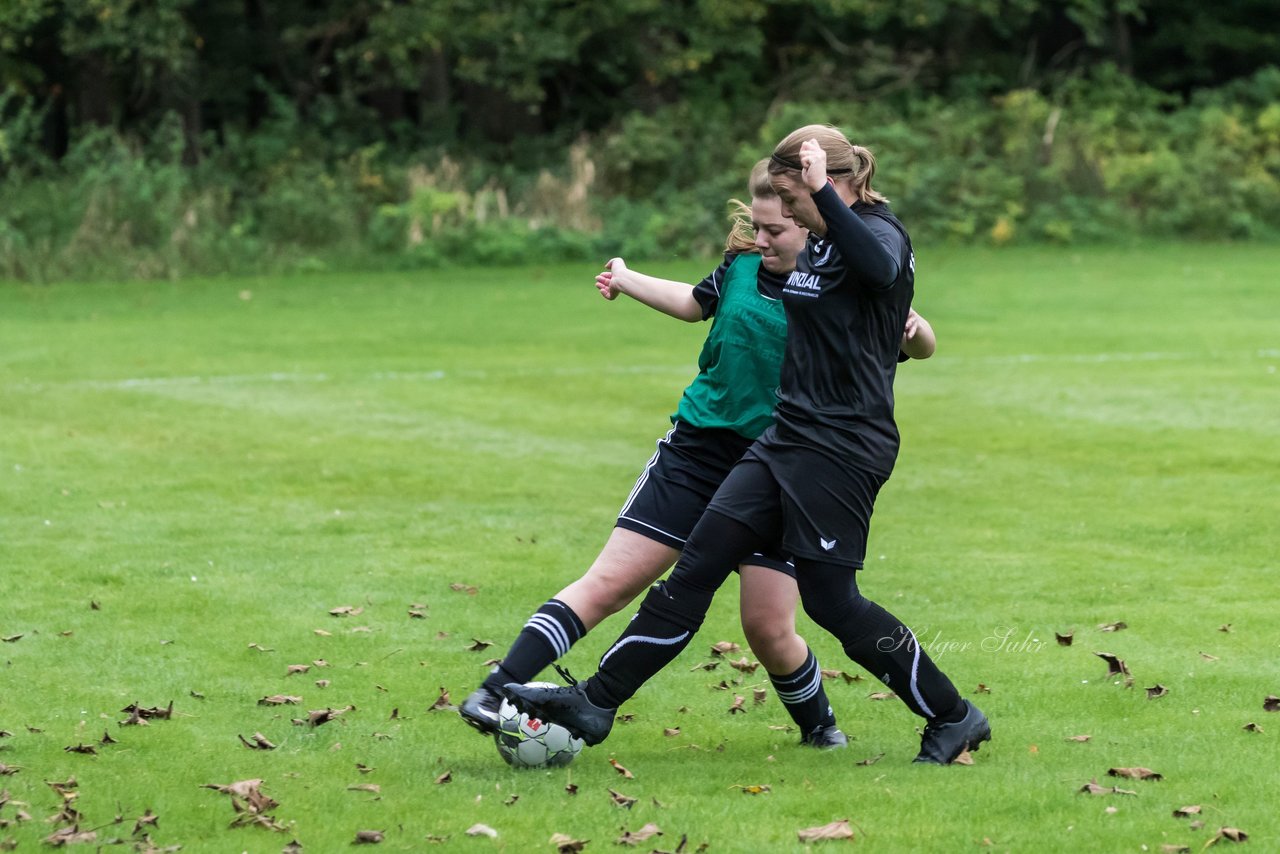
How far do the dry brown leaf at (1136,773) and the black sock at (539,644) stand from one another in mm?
1567

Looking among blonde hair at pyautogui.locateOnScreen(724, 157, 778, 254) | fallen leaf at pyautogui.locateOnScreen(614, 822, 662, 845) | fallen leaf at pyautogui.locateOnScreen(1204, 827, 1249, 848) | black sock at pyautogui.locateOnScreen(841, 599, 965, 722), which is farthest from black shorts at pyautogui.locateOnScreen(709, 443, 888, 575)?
fallen leaf at pyautogui.locateOnScreen(1204, 827, 1249, 848)

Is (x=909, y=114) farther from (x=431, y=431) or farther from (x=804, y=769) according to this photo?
(x=804, y=769)

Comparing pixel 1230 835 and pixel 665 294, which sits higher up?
pixel 665 294

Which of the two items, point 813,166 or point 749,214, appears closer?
point 813,166

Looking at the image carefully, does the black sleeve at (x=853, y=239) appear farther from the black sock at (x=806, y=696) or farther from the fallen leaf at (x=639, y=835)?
the fallen leaf at (x=639, y=835)

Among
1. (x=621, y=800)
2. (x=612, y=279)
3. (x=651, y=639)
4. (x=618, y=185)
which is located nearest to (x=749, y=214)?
(x=612, y=279)

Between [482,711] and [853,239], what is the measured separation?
1.69m

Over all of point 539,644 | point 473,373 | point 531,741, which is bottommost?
point 473,373

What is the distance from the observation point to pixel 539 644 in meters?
5.55

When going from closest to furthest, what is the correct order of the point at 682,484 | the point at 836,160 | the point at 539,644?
the point at 836,160 → the point at 539,644 → the point at 682,484

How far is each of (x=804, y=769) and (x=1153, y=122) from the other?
1089 inches

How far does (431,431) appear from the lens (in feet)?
43.2

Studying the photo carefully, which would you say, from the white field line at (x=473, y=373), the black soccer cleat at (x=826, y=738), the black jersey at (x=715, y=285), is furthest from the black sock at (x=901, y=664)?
the white field line at (x=473, y=373)

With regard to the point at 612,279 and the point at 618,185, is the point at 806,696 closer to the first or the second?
the point at 612,279
